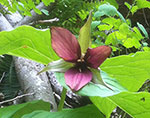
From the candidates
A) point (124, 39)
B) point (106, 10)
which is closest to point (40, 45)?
point (106, 10)

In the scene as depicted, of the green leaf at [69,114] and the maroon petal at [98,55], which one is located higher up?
the maroon petal at [98,55]

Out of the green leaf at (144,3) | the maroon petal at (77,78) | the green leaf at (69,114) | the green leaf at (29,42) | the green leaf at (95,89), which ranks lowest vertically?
the green leaf at (144,3)

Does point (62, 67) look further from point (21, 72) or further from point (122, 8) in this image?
point (122, 8)

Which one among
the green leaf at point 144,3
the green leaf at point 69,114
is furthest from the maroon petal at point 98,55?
the green leaf at point 144,3

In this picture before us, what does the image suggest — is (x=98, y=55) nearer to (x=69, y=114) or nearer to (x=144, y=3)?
(x=69, y=114)

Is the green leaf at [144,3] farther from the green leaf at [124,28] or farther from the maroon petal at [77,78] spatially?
the maroon petal at [77,78]

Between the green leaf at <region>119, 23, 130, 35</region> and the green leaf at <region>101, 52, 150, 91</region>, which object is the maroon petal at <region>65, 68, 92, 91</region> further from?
the green leaf at <region>119, 23, 130, 35</region>
